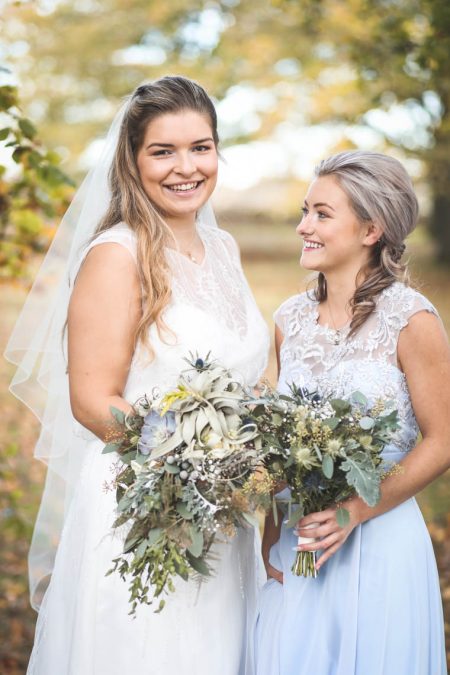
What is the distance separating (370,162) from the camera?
306 cm

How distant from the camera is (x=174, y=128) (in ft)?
10.2

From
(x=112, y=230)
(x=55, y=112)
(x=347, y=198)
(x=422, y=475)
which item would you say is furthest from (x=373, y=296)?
(x=55, y=112)

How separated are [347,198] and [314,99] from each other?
9802 mm

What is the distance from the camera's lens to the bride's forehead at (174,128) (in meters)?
3.11

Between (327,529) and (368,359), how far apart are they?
0.66m

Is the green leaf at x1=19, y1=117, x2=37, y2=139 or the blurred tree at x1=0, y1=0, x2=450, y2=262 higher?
the blurred tree at x1=0, y1=0, x2=450, y2=262

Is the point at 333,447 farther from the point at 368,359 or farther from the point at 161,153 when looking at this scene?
the point at 161,153

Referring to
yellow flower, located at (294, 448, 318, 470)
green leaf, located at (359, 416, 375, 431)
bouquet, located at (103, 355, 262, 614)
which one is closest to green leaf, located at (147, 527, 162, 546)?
bouquet, located at (103, 355, 262, 614)

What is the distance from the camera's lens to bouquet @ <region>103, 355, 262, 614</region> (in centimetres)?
237

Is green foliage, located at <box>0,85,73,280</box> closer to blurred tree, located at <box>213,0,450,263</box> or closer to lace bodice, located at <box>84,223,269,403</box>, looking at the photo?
lace bodice, located at <box>84,223,269,403</box>

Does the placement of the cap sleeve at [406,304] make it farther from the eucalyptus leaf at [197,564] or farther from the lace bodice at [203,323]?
the eucalyptus leaf at [197,564]

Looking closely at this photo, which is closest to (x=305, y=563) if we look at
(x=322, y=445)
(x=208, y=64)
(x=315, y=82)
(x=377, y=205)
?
(x=322, y=445)

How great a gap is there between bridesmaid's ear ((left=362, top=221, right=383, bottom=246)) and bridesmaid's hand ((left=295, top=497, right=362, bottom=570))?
102 cm

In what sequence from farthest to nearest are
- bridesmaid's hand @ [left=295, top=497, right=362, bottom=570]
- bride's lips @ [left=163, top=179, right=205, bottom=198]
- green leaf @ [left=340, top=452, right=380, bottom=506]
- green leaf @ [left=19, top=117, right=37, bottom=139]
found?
green leaf @ [left=19, top=117, right=37, bottom=139]
bride's lips @ [left=163, top=179, right=205, bottom=198]
bridesmaid's hand @ [left=295, top=497, right=362, bottom=570]
green leaf @ [left=340, top=452, right=380, bottom=506]
